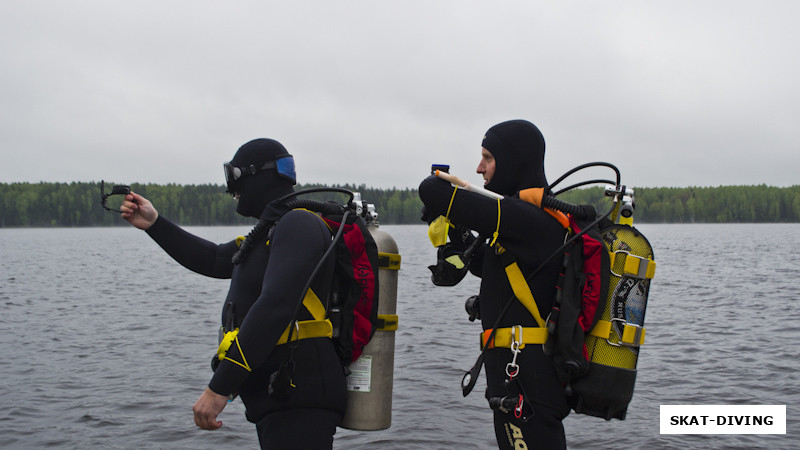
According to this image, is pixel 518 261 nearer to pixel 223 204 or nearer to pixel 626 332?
pixel 626 332

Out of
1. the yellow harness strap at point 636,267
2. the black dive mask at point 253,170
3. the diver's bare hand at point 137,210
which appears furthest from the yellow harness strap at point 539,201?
the diver's bare hand at point 137,210

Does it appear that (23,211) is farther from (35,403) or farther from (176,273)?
(35,403)

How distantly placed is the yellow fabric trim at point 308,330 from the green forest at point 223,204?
141 meters

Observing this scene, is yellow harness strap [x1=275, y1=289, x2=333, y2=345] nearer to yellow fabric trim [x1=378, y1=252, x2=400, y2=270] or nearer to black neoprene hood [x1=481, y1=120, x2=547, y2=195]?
yellow fabric trim [x1=378, y1=252, x2=400, y2=270]

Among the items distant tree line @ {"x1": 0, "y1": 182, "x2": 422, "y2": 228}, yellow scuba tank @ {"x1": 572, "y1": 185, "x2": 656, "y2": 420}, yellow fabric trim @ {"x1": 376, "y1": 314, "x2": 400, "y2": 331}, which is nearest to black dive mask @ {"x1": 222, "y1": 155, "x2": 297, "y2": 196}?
yellow fabric trim @ {"x1": 376, "y1": 314, "x2": 400, "y2": 331}

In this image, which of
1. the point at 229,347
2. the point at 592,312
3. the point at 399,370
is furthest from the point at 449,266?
the point at 399,370

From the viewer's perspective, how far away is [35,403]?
1057 centimetres

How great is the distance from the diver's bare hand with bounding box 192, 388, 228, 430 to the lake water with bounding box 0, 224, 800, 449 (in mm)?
5572

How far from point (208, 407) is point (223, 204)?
156890 millimetres

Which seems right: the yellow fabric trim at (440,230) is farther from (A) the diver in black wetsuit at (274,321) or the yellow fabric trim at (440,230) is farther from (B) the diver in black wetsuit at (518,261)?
(A) the diver in black wetsuit at (274,321)

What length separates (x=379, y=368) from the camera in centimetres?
395

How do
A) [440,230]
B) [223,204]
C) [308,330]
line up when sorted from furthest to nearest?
[223,204], [440,230], [308,330]

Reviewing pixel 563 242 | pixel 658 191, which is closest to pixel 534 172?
pixel 563 242

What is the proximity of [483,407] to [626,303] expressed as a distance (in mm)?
6983
